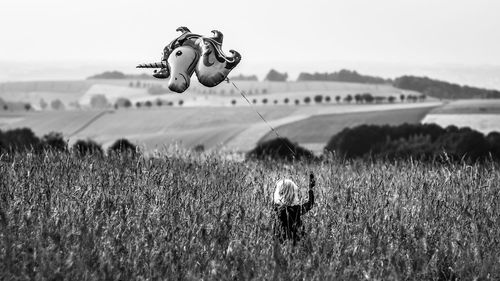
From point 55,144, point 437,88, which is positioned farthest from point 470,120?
point 55,144

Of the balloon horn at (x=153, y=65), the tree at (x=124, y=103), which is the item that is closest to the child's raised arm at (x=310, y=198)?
the balloon horn at (x=153, y=65)

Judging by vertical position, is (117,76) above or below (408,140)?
above

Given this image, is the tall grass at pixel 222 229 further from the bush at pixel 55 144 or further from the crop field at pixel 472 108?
the crop field at pixel 472 108

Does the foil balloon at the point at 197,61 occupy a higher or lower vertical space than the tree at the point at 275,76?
lower

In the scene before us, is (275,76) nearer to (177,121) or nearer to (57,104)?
(57,104)

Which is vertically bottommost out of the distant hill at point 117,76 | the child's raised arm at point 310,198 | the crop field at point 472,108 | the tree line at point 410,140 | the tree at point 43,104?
the tree line at point 410,140

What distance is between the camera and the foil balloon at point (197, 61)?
6.82m

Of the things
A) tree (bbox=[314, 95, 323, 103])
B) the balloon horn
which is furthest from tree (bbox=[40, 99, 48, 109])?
the balloon horn

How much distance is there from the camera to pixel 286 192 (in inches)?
236

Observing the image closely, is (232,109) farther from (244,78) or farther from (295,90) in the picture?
(244,78)

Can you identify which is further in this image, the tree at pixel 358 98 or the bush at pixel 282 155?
the tree at pixel 358 98

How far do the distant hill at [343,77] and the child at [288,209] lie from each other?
135 m

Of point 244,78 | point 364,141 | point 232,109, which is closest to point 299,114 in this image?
point 232,109

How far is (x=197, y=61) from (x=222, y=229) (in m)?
1.76
